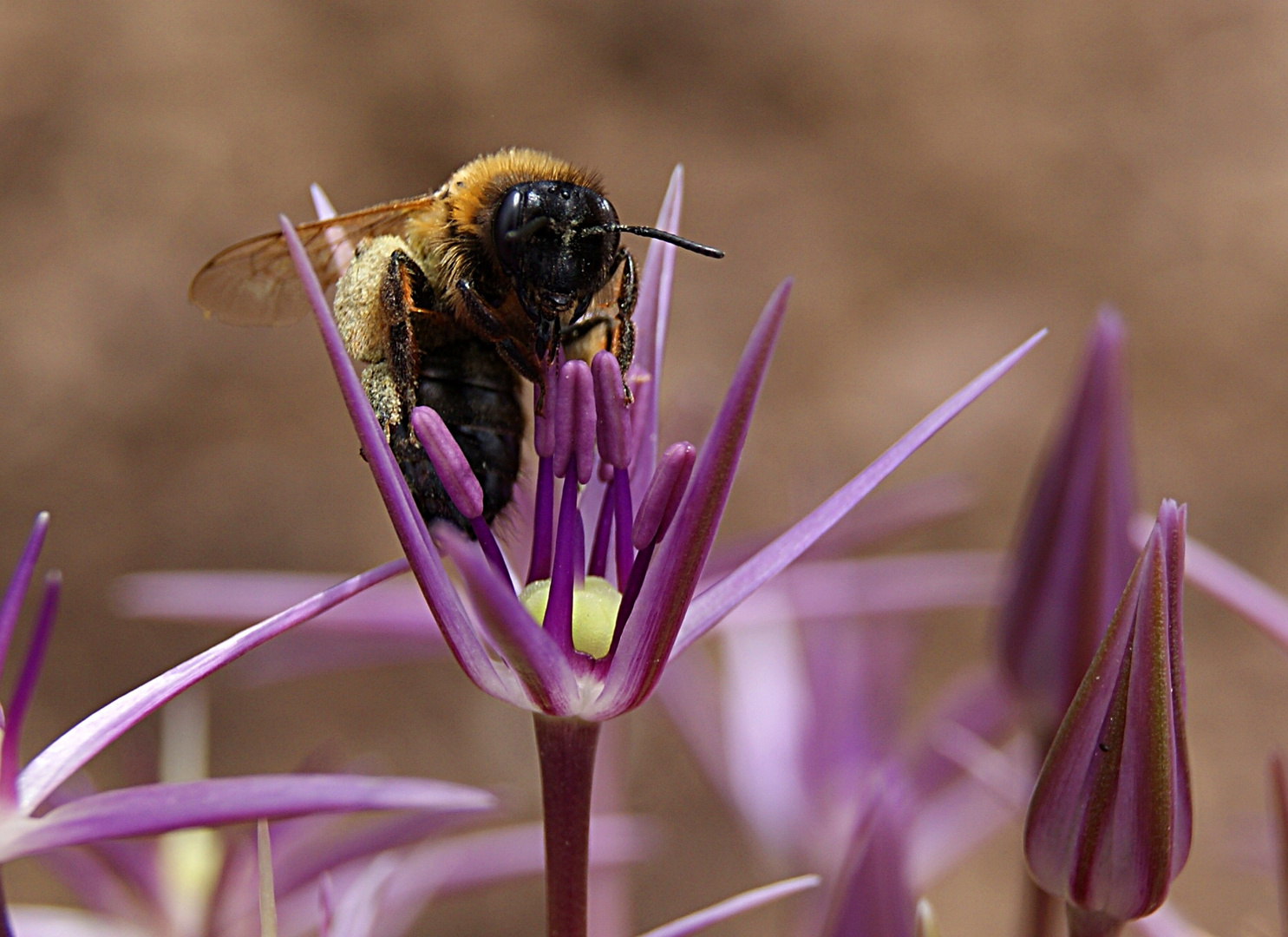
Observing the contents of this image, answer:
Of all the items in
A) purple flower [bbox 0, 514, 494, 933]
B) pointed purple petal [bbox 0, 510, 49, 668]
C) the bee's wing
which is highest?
the bee's wing

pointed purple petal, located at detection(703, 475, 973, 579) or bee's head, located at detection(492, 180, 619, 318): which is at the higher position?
bee's head, located at detection(492, 180, 619, 318)

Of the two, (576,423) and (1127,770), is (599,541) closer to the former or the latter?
(576,423)

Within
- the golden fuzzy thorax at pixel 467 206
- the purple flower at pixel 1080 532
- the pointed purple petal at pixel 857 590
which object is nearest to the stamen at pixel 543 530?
the golden fuzzy thorax at pixel 467 206

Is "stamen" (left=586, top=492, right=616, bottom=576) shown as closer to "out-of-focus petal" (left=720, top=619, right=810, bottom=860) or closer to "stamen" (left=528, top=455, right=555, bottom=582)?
"stamen" (left=528, top=455, right=555, bottom=582)

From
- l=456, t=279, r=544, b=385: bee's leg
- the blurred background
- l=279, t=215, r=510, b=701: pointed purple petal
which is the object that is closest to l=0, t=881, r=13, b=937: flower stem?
l=279, t=215, r=510, b=701: pointed purple petal

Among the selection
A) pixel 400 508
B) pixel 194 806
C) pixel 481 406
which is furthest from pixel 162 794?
pixel 481 406

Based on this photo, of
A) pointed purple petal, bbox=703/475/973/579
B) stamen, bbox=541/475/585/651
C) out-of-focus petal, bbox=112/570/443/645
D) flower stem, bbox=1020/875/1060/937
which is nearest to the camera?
stamen, bbox=541/475/585/651

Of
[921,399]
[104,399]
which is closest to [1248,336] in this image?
[921,399]

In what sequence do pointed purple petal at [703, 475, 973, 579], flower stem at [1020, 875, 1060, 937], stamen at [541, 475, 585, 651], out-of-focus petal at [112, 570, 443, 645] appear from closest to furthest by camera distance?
stamen at [541, 475, 585, 651]
flower stem at [1020, 875, 1060, 937]
out-of-focus petal at [112, 570, 443, 645]
pointed purple petal at [703, 475, 973, 579]

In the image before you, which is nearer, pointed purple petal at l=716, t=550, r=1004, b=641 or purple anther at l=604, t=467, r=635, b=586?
purple anther at l=604, t=467, r=635, b=586
